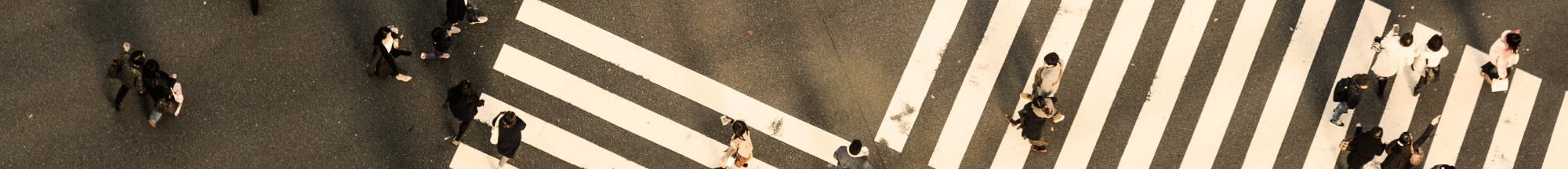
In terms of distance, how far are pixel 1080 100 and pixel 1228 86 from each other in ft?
4.87

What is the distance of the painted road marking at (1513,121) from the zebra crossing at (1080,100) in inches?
0.4

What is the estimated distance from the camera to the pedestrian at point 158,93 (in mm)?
8903

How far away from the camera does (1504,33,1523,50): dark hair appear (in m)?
9.09

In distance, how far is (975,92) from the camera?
10250mm

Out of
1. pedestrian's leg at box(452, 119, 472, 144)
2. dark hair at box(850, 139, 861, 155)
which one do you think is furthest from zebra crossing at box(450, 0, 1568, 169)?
dark hair at box(850, 139, 861, 155)

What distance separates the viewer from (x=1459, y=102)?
10367mm

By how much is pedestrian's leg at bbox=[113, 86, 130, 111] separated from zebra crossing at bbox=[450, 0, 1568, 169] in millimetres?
3081

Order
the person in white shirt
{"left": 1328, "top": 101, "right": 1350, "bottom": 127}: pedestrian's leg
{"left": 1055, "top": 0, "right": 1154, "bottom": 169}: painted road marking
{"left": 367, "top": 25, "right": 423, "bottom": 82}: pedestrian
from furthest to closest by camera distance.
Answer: {"left": 1055, "top": 0, "right": 1154, "bottom": 169}: painted road marking → {"left": 1328, "top": 101, "right": 1350, "bottom": 127}: pedestrian's leg → the person in white shirt → {"left": 367, "top": 25, "right": 423, "bottom": 82}: pedestrian

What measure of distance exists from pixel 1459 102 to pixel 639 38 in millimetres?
8305

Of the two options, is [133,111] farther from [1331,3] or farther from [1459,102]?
[1459,102]

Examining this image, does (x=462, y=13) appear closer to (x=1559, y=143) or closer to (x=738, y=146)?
(x=738, y=146)

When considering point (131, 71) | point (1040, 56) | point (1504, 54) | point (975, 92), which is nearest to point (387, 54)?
point (131, 71)

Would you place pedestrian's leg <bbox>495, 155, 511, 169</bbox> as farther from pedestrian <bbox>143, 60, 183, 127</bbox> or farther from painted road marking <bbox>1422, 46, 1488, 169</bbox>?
painted road marking <bbox>1422, 46, 1488, 169</bbox>

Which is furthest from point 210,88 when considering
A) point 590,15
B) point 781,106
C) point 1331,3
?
point 1331,3
